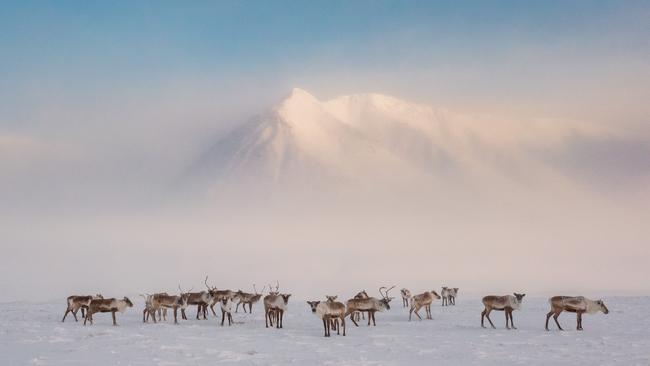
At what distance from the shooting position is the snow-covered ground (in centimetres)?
1759

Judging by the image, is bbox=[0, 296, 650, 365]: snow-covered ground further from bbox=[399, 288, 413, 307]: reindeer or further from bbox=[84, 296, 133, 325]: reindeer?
bbox=[399, 288, 413, 307]: reindeer

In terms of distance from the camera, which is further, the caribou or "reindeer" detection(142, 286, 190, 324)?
the caribou

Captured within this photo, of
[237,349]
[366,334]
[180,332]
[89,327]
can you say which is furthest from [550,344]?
[89,327]

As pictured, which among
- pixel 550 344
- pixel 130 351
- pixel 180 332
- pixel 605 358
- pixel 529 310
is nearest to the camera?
pixel 605 358

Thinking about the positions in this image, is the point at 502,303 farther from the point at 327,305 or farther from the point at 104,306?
the point at 104,306

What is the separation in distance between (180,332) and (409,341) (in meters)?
9.10

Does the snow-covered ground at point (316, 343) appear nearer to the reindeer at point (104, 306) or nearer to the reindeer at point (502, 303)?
the reindeer at point (104, 306)

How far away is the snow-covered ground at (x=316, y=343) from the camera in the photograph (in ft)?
57.7

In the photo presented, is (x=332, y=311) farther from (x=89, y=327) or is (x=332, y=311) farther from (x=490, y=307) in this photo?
(x=89, y=327)

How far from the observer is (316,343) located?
21047 mm

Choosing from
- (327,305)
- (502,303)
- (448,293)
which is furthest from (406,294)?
(327,305)

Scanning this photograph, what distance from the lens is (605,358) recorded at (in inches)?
690

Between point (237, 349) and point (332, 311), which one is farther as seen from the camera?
point (332, 311)

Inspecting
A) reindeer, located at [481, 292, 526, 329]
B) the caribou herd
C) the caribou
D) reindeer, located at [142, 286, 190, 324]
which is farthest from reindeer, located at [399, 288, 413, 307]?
reindeer, located at [142, 286, 190, 324]
